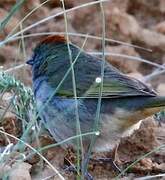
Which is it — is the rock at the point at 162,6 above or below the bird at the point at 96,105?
above

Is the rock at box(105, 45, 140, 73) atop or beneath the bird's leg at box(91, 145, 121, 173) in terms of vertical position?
atop

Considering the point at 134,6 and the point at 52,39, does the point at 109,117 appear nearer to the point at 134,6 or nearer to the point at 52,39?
the point at 52,39

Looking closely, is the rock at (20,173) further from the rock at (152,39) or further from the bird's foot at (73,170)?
the rock at (152,39)

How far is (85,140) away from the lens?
5641 mm

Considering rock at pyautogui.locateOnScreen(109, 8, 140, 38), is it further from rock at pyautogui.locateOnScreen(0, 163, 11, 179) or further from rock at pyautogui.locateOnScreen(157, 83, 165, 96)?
rock at pyautogui.locateOnScreen(0, 163, 11, 179)

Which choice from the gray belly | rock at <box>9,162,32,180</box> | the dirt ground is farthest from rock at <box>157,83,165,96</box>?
rock at <box>9,162,32,180</box>

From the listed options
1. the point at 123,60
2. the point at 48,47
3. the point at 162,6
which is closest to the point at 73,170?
the point at 48,47

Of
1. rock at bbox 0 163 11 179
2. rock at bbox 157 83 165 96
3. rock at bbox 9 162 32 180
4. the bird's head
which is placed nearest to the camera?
rock at bbox 0 163 11 179

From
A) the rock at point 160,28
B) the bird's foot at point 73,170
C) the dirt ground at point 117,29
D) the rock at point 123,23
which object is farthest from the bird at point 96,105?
the rock at point 160,28

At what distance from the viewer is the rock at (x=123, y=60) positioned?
25.1 feet

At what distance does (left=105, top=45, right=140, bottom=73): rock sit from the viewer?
7.64m

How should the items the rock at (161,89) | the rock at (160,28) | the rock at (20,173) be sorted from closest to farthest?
the rock at (20,173), the rock at (161,89), the rock at (160,28)

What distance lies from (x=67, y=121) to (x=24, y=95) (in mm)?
373

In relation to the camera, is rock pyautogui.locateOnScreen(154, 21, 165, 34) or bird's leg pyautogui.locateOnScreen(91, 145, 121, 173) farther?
rock pyautogui.locateOnScreen(154, 21, 165, 34)
